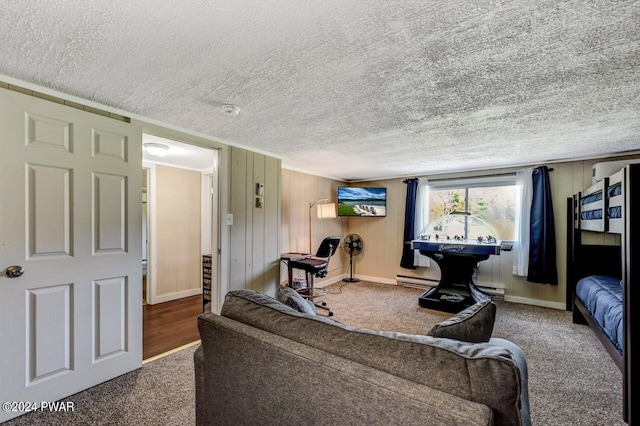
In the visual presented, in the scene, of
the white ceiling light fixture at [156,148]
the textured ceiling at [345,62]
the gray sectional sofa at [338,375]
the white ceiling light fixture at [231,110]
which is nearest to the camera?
the gray sectional sofa at [338,375]

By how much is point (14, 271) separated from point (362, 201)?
4747 millimetres

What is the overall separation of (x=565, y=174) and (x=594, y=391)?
3.08 meters

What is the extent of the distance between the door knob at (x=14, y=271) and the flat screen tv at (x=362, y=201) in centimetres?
442

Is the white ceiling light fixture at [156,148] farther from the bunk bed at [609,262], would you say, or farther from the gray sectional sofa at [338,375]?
the bunk bed at [609,262]

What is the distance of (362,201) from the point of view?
5.61 meters

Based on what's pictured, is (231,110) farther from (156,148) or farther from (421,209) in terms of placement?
(421,209)

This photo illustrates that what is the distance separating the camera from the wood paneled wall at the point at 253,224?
10.8 feet

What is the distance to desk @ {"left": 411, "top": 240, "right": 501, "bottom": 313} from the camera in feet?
12.5

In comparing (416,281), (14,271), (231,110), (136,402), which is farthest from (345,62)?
(416,281)

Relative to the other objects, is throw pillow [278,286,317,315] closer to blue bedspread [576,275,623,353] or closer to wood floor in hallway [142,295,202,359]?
wood floor in hallway [142,295,202,359]

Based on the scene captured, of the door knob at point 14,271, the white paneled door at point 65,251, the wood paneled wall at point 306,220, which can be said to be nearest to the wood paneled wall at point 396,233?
the wood paneled wall at point 306,220

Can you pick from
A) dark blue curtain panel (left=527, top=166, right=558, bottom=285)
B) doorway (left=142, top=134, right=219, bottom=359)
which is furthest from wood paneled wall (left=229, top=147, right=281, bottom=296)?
dark blue curtain panel (left=527, top=166, right=558, bottom=285)

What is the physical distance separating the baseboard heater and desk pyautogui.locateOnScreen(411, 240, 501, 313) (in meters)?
0.91

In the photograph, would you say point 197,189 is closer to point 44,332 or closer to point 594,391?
point 44,332
